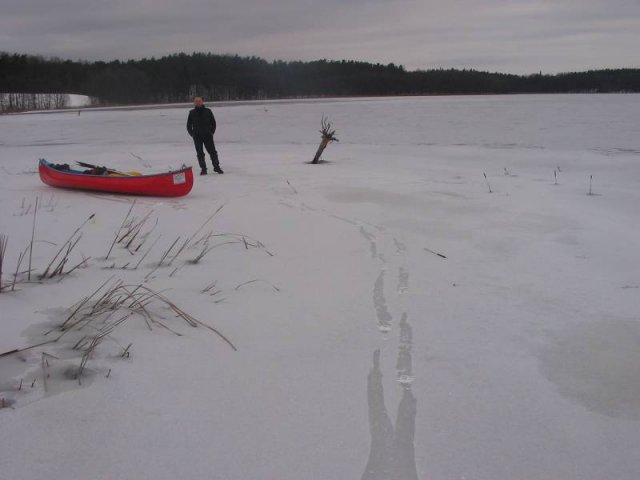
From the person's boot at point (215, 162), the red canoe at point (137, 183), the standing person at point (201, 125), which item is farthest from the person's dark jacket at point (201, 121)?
the red canoe at point (137, 183)

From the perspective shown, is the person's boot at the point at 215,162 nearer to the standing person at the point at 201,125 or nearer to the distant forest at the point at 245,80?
the standing person at the point at 201,125

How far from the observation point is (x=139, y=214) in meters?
6.42

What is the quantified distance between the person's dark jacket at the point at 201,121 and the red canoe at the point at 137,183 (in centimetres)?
243

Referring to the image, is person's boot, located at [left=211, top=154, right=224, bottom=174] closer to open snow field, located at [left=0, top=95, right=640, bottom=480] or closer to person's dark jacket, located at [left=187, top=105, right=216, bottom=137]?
person's dark jacket, located at [left=187, top=105, right=216, bottom=137]

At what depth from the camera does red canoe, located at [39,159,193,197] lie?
291 inches


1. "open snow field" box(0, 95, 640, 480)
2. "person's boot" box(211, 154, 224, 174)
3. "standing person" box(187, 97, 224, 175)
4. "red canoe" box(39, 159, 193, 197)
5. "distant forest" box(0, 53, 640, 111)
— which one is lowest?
"open snow field" box(0, 95, 640, 480)

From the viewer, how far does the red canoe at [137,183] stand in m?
7.39

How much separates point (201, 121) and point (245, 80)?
91.6 m

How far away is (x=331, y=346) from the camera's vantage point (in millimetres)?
3135

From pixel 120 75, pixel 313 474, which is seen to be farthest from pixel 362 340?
pixel 120 75

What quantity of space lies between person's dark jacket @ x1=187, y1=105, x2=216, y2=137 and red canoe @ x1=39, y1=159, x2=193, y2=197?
2434 mm

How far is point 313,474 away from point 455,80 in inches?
4335

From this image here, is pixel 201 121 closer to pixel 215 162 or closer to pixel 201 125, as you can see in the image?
pixel 201 125

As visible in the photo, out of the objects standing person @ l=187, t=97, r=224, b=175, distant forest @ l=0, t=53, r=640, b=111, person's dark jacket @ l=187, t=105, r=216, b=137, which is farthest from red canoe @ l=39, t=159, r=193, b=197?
distant forest @ l=0, t=53, r=640, b=111
